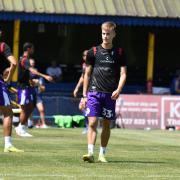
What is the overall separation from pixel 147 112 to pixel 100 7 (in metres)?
5.33

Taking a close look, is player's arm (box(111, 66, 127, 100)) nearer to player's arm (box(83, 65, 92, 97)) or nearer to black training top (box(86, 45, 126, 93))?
black training top (box(86, 45, 126, 93))

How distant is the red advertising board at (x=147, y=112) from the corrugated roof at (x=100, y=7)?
4.31 meters

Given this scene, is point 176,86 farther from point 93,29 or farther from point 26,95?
point 26,95

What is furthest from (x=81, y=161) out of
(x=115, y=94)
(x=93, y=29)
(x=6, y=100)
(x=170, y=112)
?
(x=93, y=29)

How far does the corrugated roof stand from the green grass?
11539 mm

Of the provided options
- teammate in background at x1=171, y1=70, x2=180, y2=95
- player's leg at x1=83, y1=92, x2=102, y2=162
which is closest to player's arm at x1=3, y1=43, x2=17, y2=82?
player's leg at x1=83, y1=92, x2=102, y2=162

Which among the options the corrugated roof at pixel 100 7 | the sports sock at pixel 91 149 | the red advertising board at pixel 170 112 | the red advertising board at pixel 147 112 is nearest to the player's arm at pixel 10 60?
the sports sock at pixel 91 149

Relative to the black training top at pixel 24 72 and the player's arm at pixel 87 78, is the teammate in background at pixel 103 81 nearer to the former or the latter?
the player's arm at pixel 87 78

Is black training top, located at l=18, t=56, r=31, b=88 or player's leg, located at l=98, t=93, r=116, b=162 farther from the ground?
black training top, located at l=18, t=56, r=31, b=88

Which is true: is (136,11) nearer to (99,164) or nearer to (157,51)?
(157,51)

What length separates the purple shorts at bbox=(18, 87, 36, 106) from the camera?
19523mm

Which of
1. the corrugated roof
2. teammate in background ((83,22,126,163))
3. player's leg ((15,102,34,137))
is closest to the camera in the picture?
teammate in background ((83,22,126,163))

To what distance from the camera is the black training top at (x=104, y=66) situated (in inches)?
502

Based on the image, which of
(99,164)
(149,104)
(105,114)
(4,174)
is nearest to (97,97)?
(105,114)
